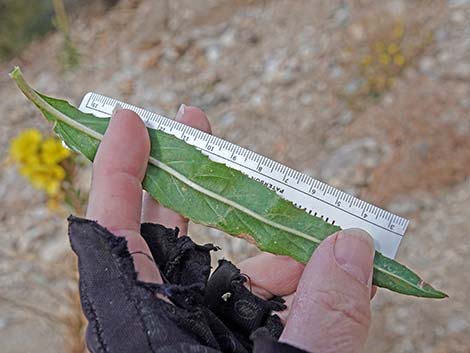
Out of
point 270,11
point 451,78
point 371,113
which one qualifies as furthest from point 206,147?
point 270,11

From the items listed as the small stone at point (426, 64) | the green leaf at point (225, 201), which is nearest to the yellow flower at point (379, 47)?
the small stone at point (426, 64)

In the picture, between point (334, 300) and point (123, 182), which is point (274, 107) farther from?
point (334, 300)

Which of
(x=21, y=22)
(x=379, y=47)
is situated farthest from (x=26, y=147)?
(x=21, y=22)

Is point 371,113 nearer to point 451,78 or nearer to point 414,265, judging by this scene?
point 451,78

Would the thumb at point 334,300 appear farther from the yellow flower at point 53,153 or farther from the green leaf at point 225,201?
the yellow flower at point 53,153

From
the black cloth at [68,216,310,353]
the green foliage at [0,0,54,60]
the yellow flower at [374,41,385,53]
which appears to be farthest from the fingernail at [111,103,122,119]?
the green foliage at [0,0,54,60]

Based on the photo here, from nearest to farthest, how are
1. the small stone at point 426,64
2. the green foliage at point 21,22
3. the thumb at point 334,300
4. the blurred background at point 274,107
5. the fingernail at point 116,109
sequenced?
the thumb at point 334,300 → the fingernail at point 116,109 → the blurred background at point 274,107 → the small stone at point 426,64 → the green foliage at point 21,22
